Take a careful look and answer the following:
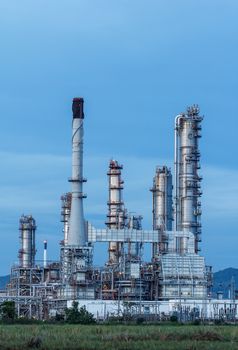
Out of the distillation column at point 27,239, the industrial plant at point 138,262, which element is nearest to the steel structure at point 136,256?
the industrial plant at point 138,262

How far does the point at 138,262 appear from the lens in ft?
247

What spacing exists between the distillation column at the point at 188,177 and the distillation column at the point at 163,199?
0.82 metres

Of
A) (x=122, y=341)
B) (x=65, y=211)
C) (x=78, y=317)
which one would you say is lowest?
(x=122, y=341)

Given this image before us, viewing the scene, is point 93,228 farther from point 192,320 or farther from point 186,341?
point 186,341

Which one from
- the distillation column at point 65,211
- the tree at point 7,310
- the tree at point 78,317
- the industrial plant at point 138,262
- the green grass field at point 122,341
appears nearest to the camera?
the green grass field at point 122,341

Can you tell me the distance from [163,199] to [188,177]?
2.69m

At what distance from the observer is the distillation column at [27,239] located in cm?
8519

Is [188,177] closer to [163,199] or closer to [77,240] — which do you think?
[163,199]

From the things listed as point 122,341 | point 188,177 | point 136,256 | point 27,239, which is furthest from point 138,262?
point 122,341

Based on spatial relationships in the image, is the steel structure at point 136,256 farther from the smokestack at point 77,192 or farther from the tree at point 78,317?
the tree at point 78,317

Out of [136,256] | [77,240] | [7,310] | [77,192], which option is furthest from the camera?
[136,256]

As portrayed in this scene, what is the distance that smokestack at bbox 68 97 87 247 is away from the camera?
74.2 m

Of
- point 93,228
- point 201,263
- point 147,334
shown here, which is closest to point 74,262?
point 93,228

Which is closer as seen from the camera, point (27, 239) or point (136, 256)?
point (136, 256)
